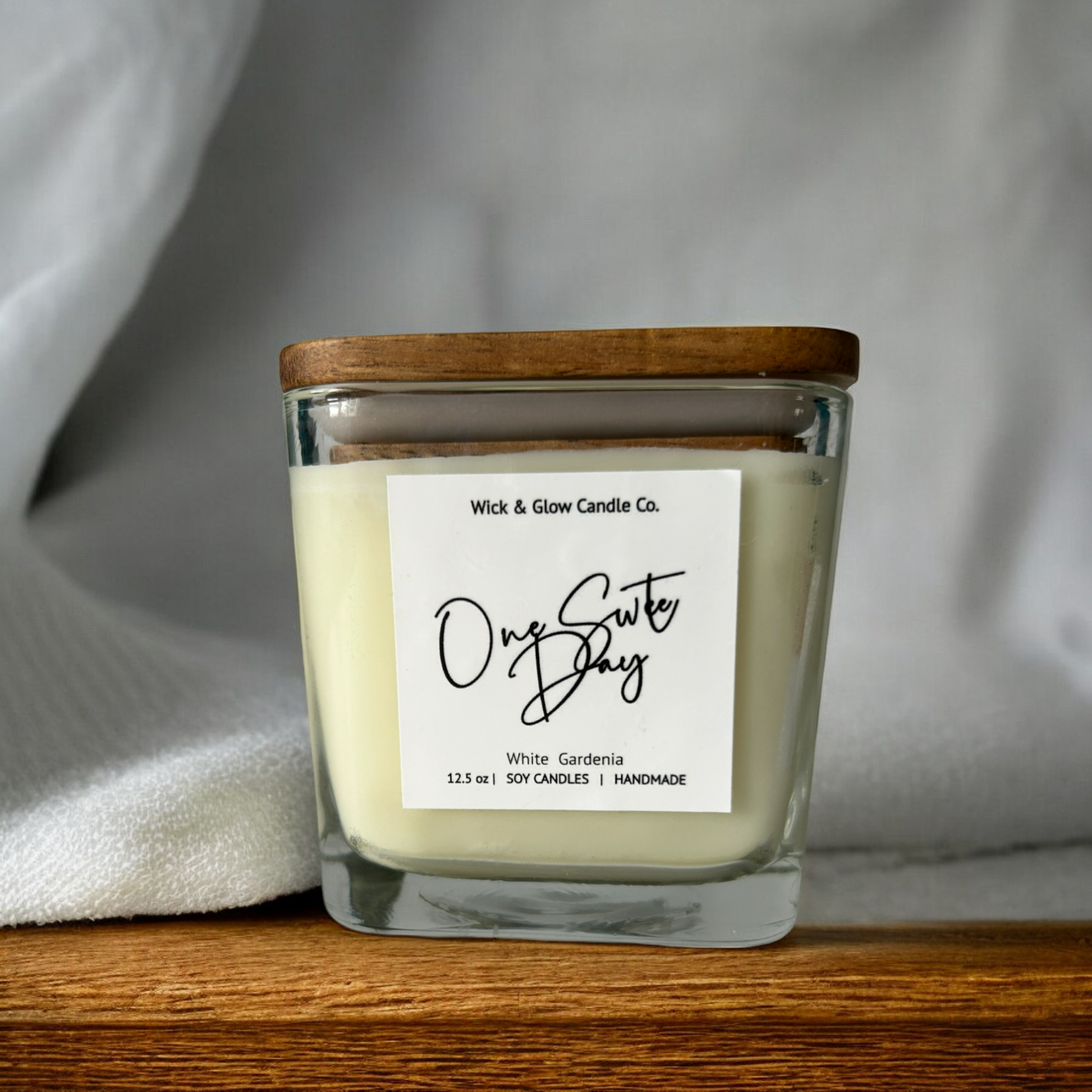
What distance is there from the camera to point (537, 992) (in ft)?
1.11

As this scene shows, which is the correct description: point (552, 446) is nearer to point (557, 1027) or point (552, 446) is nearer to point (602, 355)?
point (602, 355)

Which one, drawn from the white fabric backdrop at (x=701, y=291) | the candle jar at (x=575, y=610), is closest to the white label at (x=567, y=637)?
the candle jar at (x=575, y=610)

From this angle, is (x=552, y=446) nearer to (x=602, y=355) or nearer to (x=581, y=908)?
(x=602, y=355)

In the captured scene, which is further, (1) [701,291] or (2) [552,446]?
(1) [701,291]

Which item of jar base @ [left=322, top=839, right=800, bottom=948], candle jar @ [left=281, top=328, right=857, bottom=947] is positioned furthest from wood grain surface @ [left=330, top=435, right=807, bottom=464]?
jar base @ [left=322, top=839, right=800, bottom=948]

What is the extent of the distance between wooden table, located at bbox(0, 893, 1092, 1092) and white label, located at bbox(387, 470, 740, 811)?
0.18 ft

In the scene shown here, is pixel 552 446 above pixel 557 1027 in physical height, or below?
above

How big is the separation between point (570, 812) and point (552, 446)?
0.12 metres

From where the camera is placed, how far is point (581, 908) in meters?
0.37

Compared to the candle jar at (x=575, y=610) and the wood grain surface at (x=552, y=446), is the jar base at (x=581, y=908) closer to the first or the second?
the candle jar at (x=575, y=610)

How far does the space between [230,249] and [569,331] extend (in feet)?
0.99

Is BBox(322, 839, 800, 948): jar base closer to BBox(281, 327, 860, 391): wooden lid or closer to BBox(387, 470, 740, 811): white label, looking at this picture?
BBox(387, 470, 740, 811): white label

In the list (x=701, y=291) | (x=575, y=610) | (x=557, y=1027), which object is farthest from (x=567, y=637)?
(x=701, y=291)

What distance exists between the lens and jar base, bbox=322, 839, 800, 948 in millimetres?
368
